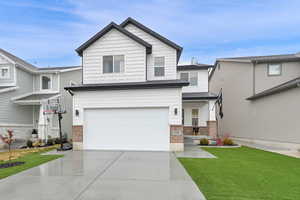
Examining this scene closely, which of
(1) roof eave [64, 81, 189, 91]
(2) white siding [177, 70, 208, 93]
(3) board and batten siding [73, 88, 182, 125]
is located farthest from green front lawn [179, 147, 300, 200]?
(2) white siding [177, 70, 208, 93]

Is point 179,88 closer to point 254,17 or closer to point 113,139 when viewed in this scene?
point 113,139

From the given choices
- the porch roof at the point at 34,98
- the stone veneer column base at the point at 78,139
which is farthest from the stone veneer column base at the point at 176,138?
the porch roof at the point at 34,98

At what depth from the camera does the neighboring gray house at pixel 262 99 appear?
10680mm

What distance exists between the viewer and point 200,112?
1550cm

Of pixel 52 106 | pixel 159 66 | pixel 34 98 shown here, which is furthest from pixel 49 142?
pixel 159 66

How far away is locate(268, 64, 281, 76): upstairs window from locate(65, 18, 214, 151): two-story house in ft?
27.3

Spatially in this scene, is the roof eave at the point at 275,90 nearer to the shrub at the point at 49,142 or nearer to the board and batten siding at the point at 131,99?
the board and batten siding at the point at 131,99

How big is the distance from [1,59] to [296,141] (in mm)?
23145

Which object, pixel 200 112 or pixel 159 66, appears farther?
pixel 200 112

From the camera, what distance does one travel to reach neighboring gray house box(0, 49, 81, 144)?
13336mm

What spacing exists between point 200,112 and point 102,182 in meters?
12.4

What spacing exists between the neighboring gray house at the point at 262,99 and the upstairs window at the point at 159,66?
766 cm

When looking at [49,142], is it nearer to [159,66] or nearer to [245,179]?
[159,66]

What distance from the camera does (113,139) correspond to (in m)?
9.73
